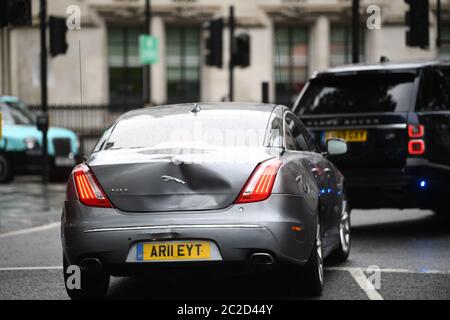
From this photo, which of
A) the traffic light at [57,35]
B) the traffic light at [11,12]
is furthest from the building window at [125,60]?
the traffic light at [11,12]

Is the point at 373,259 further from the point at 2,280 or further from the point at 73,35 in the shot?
the point at 73,35

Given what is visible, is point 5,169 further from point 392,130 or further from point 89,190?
point 89,190

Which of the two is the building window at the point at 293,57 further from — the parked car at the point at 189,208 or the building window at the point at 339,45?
the parked car at the point at 189,208

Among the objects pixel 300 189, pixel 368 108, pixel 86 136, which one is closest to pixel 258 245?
pixel 300 189

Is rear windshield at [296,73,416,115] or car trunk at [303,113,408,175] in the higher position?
rear windshield at [296,73,416,115]

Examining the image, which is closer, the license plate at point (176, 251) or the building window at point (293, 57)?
the license plate at point (176, 251)

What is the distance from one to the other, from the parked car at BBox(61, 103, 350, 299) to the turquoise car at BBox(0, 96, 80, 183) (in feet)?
51.9

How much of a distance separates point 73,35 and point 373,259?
31.2 metres

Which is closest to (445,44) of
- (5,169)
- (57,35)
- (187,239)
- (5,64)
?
(5,64)

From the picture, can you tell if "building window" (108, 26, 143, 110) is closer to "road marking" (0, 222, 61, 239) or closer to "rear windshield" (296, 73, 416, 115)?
"road marking" (0, 222, 61, 239)

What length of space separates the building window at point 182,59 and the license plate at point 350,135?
29493 mm

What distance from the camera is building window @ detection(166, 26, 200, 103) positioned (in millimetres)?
41625

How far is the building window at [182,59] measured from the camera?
41.6 m

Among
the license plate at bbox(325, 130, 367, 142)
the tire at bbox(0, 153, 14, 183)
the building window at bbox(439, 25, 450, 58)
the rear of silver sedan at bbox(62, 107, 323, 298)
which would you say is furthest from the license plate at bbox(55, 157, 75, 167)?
the building window at bbox(439, 25, 450, 58)
